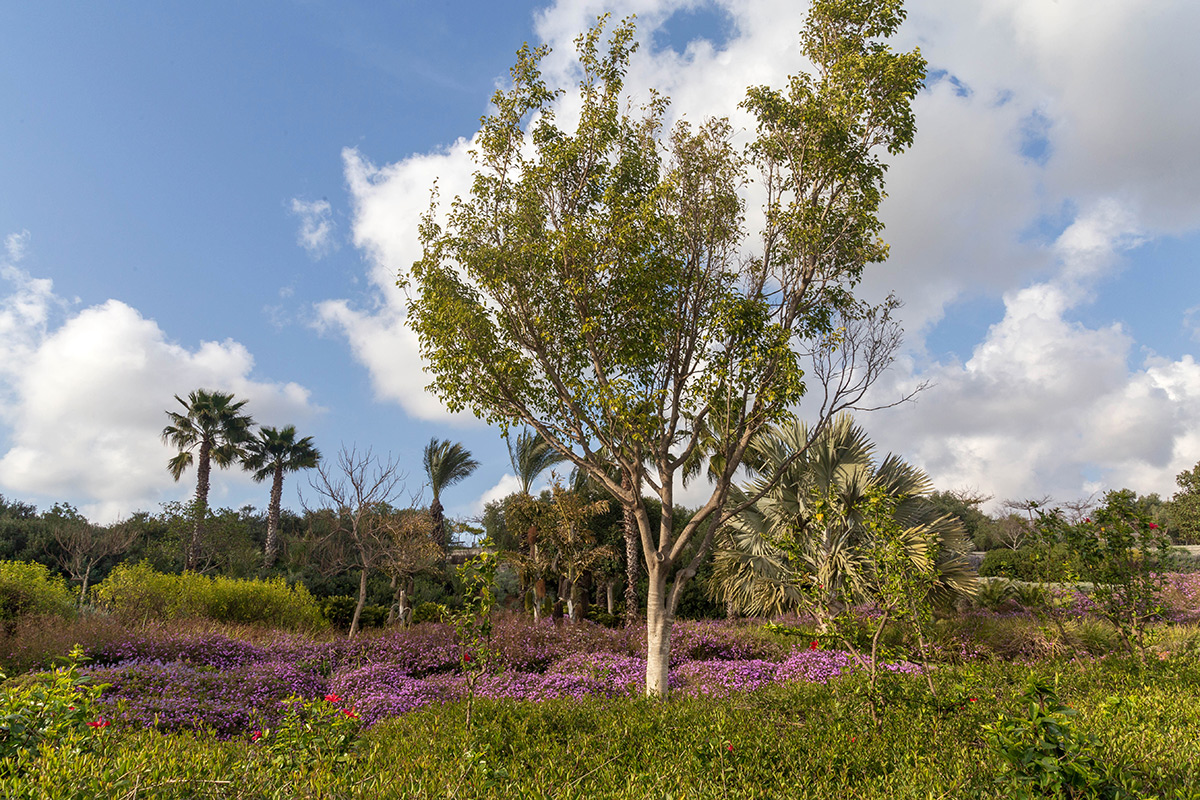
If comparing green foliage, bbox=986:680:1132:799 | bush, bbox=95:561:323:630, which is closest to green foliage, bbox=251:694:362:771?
green foliage, bbox=986:680:1132:799

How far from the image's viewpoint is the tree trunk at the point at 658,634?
8070 millimetres

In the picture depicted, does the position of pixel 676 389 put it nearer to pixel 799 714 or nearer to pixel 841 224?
pixel 841 224

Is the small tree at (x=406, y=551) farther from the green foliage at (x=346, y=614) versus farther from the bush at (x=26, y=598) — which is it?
the bush at (x=26, y=598)

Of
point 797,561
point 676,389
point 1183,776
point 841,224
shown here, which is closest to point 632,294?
point 676,389

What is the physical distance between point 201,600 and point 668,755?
14.4m

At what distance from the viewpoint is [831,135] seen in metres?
9.05

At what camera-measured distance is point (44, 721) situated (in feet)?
13.0

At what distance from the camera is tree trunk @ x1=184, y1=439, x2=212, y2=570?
2327 cm

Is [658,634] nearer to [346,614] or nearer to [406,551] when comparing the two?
[406,551]

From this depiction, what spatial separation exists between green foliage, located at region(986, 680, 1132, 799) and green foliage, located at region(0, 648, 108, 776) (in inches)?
190

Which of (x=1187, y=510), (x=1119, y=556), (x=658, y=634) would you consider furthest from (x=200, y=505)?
(x=1187, y=510)

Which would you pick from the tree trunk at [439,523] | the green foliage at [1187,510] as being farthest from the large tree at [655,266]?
the green foliage at [1187,510]

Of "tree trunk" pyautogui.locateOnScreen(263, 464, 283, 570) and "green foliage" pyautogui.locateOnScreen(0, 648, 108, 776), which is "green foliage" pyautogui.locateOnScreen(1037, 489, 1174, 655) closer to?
"green foliage" pyautogui.locateOnScreen(0, 648, 108, 776)

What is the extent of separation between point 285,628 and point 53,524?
20.9 metres
